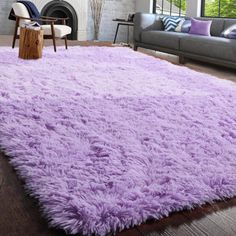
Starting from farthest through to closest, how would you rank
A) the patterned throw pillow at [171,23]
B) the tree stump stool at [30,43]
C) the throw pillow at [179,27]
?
the patterned throw pillow at [171,23], the throw pillow at [179,27], the tree stump stool at [30,43]

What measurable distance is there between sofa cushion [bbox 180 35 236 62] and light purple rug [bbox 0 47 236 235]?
961 millimetres

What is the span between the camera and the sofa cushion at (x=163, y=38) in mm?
Answer: 5284

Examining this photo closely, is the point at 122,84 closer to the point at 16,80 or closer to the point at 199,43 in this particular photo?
the point at 16,80

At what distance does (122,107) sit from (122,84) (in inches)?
30.8

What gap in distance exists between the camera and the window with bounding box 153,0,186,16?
732 cm

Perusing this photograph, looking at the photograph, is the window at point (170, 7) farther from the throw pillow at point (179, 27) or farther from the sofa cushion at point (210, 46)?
the sofa cushion at point (210, 46)

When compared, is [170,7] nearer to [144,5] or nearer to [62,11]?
[144,5]

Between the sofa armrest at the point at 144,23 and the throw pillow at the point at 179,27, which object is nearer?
the throw pillow at the point at 179,27

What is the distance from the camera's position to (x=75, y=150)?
5.66ft

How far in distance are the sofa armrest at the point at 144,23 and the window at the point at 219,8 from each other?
872mm

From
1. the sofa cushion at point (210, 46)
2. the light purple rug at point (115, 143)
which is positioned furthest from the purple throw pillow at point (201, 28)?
the light purple rug at point (115, 143)

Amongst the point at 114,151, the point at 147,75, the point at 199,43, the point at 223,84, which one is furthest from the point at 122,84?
the point at 199,43

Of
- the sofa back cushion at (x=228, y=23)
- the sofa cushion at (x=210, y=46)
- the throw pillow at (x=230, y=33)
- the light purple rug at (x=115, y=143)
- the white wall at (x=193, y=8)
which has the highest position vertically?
the white wall at (x=193, y=8)

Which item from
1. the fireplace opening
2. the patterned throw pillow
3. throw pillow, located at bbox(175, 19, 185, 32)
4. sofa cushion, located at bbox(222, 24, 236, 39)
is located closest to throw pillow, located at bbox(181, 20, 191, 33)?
throw pillow, located at bbox(175, 19, 185, 32)
